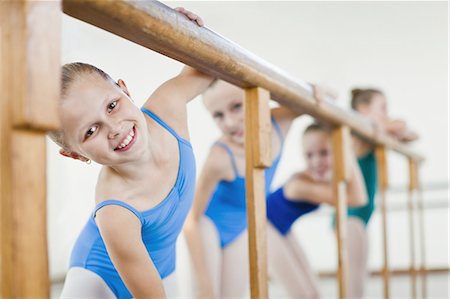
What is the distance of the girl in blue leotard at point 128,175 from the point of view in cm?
85

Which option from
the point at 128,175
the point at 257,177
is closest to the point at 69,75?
the point at 128,175

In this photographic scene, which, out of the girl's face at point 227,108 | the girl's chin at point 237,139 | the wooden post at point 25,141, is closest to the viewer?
the wooden post at point 25,141

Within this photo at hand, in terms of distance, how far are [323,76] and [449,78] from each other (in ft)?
2.58

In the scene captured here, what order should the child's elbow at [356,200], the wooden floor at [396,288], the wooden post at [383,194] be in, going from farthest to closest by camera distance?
the wooden floor at [396,288]
the wooden post at [383,194]
the child's elbow at [356,200]

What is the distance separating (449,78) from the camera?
413cm

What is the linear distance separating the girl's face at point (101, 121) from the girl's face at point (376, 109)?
1.79 metres

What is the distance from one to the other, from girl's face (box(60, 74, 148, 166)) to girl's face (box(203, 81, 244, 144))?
42cm

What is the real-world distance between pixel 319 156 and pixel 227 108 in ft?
2.24

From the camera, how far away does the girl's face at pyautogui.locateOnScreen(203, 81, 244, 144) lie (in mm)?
1365

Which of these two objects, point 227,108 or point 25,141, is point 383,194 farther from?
point 25,141

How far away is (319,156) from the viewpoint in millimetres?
2051

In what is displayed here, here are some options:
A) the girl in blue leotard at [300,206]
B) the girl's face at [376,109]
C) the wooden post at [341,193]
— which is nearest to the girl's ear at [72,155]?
the wooden post at [341,193]

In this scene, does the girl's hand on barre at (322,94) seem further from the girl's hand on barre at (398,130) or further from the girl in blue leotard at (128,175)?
the girl's hand on barre at (398,130)

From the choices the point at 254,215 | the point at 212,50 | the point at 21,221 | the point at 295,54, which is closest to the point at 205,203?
the point at 254,215
